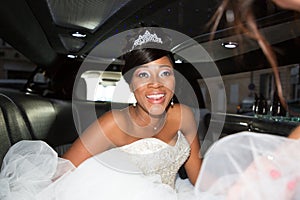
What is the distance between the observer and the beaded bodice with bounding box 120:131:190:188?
1368 mm

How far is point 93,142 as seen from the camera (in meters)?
1.32

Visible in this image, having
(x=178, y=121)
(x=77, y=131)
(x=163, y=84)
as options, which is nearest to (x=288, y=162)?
(x=163, y=84)

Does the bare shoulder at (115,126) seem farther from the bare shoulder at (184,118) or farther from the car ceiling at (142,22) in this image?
the car ceiling at (142,22)

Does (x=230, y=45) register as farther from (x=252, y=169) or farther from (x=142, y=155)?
(x=252, y=169)

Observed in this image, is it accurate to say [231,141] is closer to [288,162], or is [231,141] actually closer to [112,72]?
[288,162]

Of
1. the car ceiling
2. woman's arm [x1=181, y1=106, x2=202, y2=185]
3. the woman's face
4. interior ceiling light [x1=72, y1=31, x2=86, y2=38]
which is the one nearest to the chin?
the woman's face

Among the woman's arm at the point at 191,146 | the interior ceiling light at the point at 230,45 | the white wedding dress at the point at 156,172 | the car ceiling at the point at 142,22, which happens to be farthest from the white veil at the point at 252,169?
the interior ceiling light at the point at 230,45

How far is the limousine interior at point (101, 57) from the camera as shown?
175 cm

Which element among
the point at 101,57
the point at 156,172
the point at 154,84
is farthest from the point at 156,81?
the point at 101,57

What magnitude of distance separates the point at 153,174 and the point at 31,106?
0.78 meters

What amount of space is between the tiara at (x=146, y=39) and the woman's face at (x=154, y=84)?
0.09m

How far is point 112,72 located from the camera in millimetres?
3402

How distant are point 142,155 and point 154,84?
33 centimetres

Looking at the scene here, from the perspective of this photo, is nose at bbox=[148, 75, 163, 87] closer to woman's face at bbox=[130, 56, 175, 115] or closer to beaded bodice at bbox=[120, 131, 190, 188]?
woman's face at bbox=[130, 56, 175, 115]
